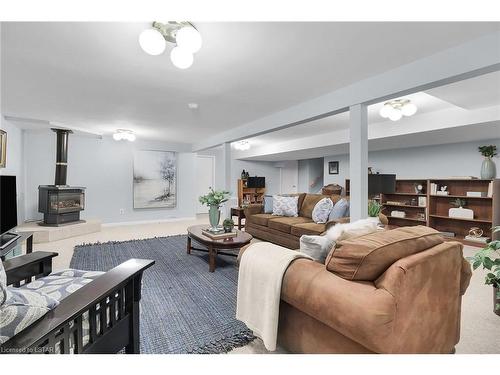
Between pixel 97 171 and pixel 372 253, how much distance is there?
6.29 m

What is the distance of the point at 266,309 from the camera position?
1.51m

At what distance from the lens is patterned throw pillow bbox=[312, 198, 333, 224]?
3914mm

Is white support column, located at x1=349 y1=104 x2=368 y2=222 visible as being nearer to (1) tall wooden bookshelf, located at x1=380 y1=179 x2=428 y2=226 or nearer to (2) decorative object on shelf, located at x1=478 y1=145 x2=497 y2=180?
(2) decorative object on shelf, located at x1=478 y1=145 x2=497 y2=180

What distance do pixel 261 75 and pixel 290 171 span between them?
277 inches

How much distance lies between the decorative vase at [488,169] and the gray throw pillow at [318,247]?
434cm

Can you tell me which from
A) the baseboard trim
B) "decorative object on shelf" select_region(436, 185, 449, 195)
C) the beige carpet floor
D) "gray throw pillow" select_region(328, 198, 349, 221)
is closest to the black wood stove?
the beige carpet floor

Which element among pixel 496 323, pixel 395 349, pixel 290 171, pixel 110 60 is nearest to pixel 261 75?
pixel 110 60

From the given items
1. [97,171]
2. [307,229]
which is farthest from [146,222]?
[307,229]

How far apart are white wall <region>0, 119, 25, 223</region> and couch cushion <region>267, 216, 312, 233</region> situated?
13.6 feet

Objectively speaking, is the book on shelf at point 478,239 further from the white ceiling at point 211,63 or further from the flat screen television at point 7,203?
the flat screen television at point 7,203

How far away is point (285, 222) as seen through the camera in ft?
13.4

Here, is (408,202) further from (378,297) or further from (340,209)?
(378,297)

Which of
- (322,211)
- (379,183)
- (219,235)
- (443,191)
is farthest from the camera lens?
(443,191)
